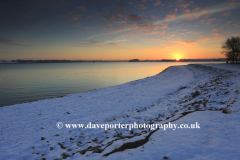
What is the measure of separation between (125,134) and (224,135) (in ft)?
15.3

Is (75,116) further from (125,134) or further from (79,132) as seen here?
(125,134)

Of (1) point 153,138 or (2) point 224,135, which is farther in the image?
(1) point 153,138

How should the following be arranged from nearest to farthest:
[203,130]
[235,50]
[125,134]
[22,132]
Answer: [203,130] → [125,134] → [22,132] → [235,50]

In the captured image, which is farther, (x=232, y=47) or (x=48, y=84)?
(x=232, y=47)

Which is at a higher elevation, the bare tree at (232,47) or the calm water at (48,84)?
the bare tree at (232,47)

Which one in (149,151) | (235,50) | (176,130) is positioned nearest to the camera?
(149,151)

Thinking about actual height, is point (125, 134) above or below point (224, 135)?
below

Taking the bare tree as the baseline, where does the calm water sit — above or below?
below

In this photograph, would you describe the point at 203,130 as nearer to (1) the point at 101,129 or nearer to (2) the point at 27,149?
(1) the point at 101,129

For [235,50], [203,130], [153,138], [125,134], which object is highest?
[235,50]

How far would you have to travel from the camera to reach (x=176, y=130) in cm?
598

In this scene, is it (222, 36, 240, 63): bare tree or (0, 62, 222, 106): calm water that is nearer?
(0, 62, 222, 106): calm water

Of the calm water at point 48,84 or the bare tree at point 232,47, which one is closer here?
the calm water at point 48,84

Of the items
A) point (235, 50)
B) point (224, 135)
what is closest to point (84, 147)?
point (224, 135)
